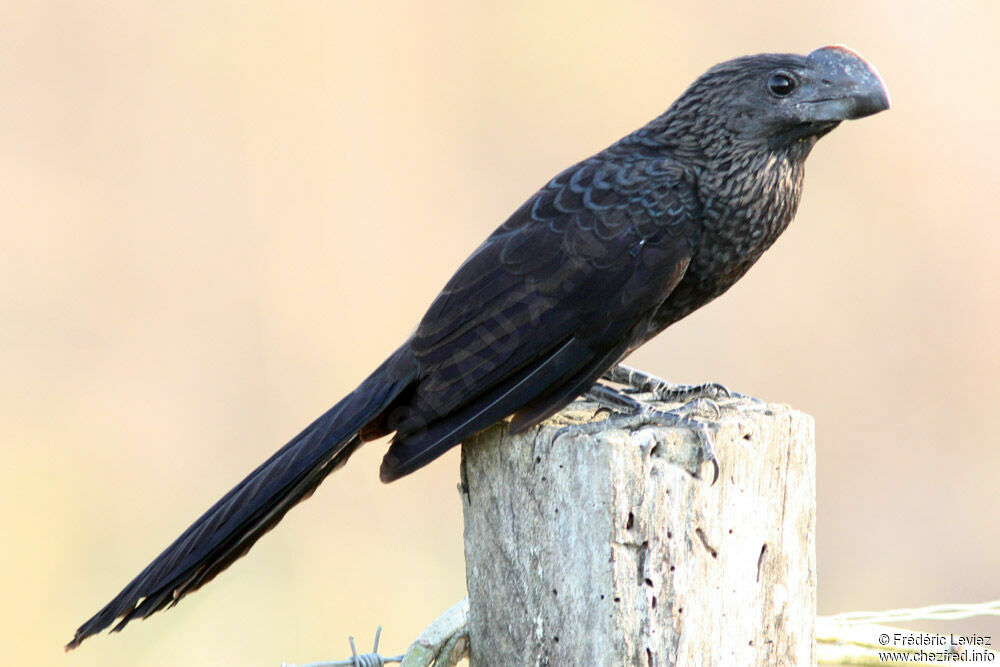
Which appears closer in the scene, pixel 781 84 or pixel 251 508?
pixel 251 508

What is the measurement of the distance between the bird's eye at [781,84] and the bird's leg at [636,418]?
922mm

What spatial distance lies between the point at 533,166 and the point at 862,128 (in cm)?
195

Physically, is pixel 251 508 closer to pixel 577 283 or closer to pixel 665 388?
pixel 577 283

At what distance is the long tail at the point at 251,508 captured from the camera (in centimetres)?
264

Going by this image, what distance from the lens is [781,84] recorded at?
299 centimetres

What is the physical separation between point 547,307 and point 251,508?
0.91 m

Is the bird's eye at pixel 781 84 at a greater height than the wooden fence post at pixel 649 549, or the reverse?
the bird's eye at pixel 781 84

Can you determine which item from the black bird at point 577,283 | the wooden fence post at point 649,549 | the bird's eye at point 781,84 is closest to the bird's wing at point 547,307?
the black bird at point 577,283

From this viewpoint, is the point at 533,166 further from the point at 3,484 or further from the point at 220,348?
the point at 3,484

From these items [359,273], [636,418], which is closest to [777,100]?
[636,418]

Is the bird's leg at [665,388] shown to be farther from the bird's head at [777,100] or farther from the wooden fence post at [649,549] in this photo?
the bird's head at [777,100]

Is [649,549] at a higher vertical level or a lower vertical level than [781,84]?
lower

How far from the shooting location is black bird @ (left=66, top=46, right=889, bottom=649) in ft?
8.91

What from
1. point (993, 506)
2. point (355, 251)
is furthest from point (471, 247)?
point (993, 506)
